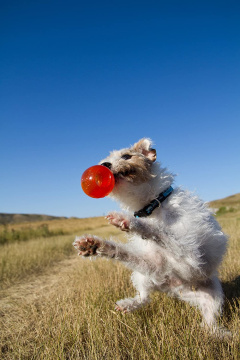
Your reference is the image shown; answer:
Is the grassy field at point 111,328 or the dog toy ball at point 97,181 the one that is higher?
the dog toy ball at point 97,181

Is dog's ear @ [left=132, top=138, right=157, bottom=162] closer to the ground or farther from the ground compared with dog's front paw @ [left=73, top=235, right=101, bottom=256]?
farther from the ground

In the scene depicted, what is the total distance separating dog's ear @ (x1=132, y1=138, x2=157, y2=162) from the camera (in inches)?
132

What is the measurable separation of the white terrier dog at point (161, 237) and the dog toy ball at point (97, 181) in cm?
23

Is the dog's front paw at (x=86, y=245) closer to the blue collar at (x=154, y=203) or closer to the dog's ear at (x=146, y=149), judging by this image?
the blue collar at (x=154, y=203)

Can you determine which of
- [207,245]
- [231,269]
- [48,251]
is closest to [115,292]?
[207,245]

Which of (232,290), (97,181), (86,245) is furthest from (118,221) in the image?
(232,290)

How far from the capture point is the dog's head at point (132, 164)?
302 centimetres

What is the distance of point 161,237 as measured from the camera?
2.56 meters

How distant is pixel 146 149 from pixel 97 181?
3.27 ft

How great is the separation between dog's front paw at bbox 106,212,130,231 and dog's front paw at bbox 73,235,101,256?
0.33 meters

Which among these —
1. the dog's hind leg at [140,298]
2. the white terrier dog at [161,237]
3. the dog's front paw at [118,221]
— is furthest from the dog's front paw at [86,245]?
the dog's hind leg at [140,298]

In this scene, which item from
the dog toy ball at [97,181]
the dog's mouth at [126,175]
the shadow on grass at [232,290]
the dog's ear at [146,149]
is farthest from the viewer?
the shadow on grass at [232,290]

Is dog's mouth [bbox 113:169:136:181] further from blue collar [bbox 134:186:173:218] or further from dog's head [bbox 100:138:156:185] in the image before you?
blue collar [bbox 134:186:173:218]

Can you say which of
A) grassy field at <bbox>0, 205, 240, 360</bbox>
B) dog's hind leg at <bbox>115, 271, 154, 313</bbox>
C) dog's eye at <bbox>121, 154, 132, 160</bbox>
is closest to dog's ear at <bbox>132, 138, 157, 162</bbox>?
dog's eye at <bbox>121, 154, 132, 160</bbox>
